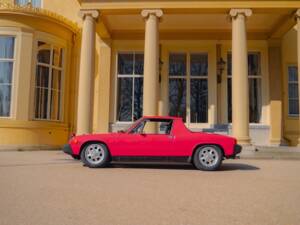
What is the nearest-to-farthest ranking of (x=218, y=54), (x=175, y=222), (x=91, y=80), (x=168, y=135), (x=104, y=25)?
(x=175, y=222)
(x=168, y=135)
(x=91, y=80)
(x=104, y=25)
(x=218, y=54)

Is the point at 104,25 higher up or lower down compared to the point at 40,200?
higher up

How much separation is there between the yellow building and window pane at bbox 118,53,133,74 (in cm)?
5

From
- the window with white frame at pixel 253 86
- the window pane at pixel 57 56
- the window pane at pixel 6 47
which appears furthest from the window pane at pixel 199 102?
the window pane at pixel 6 47

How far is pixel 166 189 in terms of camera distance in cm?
584

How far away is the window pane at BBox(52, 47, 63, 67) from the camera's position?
627 inches

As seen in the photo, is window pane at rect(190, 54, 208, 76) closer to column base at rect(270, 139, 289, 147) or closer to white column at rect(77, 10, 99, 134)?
column base at rect(270, 139, 289, 147)

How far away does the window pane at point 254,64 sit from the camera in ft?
53.5

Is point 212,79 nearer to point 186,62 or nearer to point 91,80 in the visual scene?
Result: point 186,62

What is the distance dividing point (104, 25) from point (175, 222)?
12508 millimetres

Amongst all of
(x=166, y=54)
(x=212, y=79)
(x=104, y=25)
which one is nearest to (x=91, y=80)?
(x=104, y=25)

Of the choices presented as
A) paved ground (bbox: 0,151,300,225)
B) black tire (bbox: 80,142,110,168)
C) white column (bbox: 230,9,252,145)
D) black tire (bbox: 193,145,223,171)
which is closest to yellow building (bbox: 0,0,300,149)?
white column (bbox: 230,9,252,145)

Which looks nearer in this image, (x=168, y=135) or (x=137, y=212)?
(x=137, y=212)

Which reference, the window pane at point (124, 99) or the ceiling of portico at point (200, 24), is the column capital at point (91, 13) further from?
the window pane at point (124, 99)

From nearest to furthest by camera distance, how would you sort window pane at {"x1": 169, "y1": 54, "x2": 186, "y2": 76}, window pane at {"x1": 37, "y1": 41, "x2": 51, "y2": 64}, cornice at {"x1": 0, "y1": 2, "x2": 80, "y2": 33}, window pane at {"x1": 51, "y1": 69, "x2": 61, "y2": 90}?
cornice at {"x1": 0, "y1": 2, "x2": 80, "y2": 33}
window pane at {"x1": 37, "y1": 41, "x2": 51, "y2": 64}
window pane at {"x1": 51, "y1": 69, "x2": 61, "y2": 90}
window pane at {"x1": 169, "y1": 54, "x2": 186, "y2": 76}
